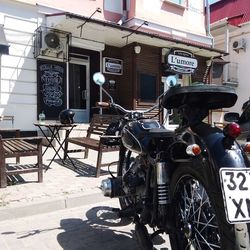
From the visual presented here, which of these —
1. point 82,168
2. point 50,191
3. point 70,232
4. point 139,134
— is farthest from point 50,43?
point 139,134

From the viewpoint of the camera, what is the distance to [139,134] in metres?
3.29

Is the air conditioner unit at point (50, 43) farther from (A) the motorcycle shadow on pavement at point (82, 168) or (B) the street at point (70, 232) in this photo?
(B) the street at point (70, 232)

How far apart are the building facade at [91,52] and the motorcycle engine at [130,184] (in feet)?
23.9

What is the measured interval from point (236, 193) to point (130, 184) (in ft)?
4.10

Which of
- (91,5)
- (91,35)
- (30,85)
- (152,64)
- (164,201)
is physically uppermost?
(91,5)

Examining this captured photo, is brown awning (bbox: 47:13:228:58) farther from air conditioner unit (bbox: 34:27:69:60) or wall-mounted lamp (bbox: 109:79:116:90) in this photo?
wall-mounted lamp (bbox: 109:79:116:90)

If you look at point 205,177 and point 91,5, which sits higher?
point 91,5

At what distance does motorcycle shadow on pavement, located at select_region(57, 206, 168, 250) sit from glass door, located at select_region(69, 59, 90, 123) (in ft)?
27.4

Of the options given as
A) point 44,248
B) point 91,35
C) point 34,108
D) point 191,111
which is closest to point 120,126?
point 191,111

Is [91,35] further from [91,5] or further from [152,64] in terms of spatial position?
[152,64]

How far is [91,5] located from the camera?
467 inches

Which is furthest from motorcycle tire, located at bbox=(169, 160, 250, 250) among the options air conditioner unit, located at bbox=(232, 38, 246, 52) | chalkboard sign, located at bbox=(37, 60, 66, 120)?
air conditioner unit, located at bbox=(232, 38, 246, 52)

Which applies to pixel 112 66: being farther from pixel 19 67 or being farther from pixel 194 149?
pixel 194 149

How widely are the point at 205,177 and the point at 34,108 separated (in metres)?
8.89
